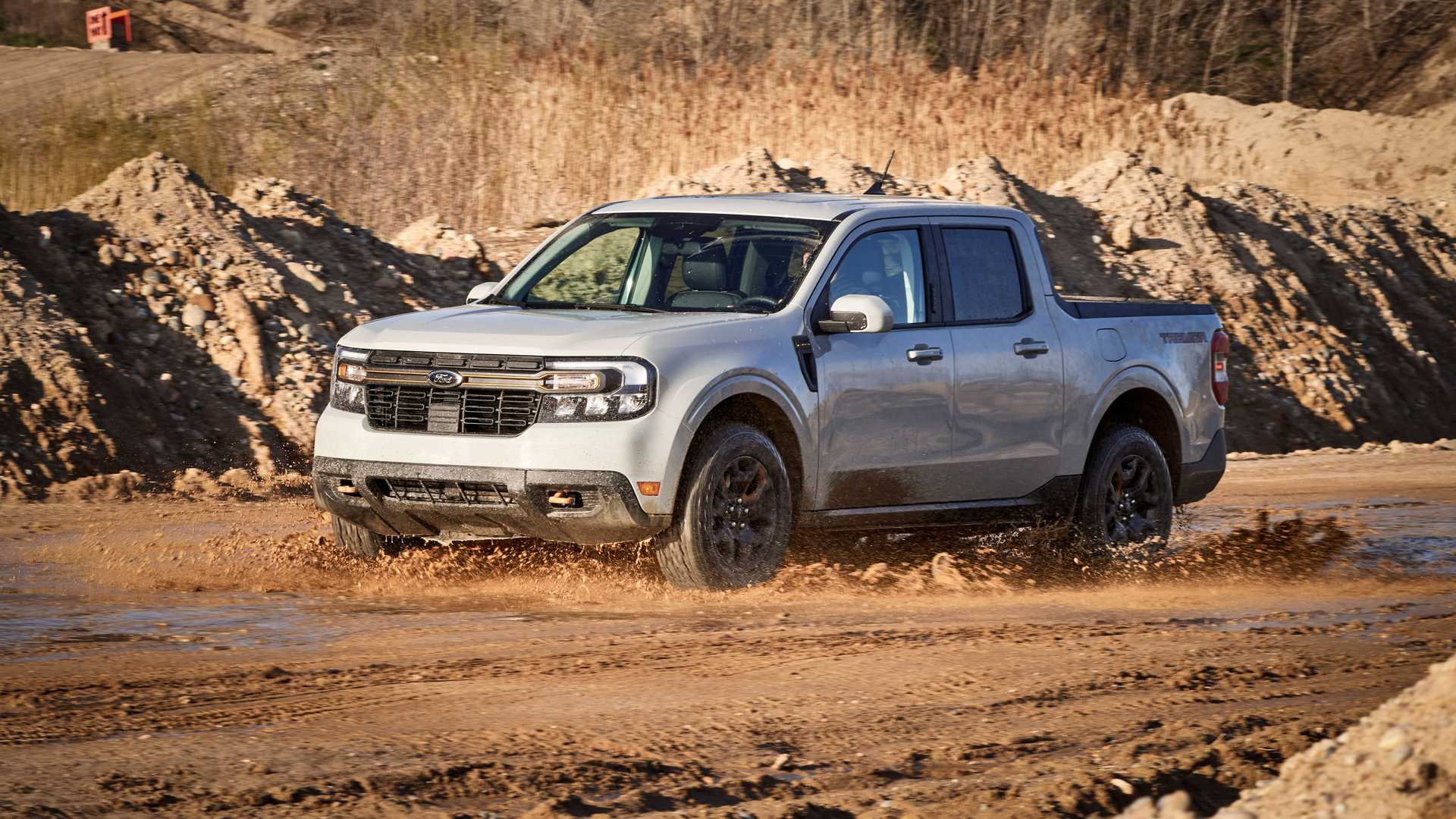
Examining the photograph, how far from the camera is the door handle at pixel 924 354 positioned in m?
8.22

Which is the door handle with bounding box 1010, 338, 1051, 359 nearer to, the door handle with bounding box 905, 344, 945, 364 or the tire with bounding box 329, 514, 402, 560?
the door handle with bounding box 905, 344, 945, 364

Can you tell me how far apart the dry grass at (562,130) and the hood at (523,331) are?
667 inches

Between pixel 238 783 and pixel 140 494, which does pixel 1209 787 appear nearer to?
pixel 238 783

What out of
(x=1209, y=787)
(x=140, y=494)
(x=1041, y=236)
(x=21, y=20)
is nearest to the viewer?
(x=1209, y=787)

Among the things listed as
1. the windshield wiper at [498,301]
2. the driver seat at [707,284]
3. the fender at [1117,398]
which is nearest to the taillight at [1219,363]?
the fender at [1117,398]

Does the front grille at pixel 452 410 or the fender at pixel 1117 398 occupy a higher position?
the front grille at pixel 452 410

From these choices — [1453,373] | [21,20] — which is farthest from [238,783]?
[21,20]

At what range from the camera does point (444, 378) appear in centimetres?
723

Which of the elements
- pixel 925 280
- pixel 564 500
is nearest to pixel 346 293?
pixel 925 280

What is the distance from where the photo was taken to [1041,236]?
68.3 ft

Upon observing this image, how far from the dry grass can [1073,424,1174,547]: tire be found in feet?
51.8

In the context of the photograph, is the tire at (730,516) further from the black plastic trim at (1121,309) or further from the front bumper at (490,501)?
the black plastic trim at (1121,309)

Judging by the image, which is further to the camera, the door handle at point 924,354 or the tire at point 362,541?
the door handle at point 924,354

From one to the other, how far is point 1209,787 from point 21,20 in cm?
4441
